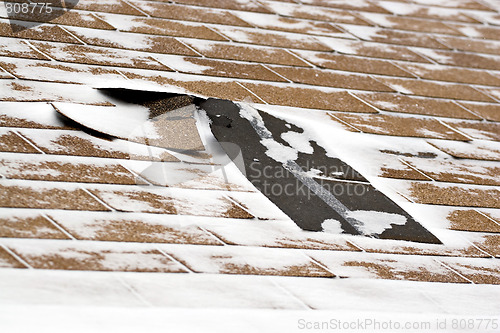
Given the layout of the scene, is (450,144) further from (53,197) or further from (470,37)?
(53,197)

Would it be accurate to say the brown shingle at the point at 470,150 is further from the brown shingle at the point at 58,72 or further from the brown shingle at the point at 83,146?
the brown shingle at the point at 58,72

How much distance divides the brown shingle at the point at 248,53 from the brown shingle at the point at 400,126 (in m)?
0.41

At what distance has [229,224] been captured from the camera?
1.92 m

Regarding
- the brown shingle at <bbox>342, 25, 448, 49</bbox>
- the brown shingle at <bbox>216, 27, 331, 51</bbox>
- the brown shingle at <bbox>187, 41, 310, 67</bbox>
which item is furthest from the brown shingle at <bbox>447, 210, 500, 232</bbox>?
the brown shingle at <bbox>342, 25, 448, 49</bbox>

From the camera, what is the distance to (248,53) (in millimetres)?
2762

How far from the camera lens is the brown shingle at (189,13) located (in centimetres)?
289

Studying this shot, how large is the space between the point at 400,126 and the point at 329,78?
391 mm

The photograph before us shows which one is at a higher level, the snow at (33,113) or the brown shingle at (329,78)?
the brown shingle at (329,78)

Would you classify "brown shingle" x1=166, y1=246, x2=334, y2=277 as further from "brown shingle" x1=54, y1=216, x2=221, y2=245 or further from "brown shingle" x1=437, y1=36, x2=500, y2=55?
"brown shingle" x1=437, y1=36, x2=500, y2=55

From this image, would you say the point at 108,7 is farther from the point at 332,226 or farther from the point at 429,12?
the point at 429,12

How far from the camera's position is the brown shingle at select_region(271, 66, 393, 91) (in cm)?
270

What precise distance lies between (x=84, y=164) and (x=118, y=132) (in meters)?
0.22

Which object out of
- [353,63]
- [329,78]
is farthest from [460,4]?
[329,78]

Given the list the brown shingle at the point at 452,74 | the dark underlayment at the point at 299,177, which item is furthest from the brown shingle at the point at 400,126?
the brown shingle at the point at 452,74
